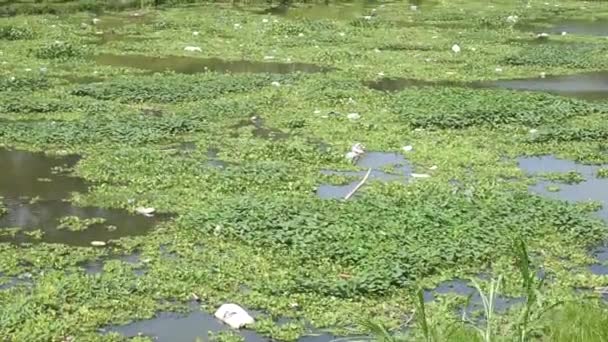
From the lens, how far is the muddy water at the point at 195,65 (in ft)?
43.2

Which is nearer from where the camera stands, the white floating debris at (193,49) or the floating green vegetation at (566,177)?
the floating green vegetation at (566,177)

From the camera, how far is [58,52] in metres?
13.6

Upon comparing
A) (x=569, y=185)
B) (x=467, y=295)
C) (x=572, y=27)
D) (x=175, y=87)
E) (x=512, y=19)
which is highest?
(x=175, y=87)

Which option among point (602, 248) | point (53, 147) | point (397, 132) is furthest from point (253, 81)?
point (602, 248)

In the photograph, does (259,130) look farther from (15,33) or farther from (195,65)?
(15,33)

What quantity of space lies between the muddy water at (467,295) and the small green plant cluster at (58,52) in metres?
9.62

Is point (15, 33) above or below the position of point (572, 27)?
above

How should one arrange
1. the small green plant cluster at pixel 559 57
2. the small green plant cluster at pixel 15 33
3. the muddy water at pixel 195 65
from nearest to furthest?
the muddy water at pixel 195 65 < the small green plant cluster at pixel 559 57 < the small green plant cluster at pixel 15 33

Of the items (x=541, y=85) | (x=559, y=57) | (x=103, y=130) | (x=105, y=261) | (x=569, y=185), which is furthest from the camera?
(x=559, y=57)

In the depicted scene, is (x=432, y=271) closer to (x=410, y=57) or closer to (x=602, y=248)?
(x=602, y=248)

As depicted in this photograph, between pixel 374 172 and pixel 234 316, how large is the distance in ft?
11.2

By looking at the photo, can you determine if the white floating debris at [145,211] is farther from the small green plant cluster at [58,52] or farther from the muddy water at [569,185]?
the small green plant cluster at [58,52]

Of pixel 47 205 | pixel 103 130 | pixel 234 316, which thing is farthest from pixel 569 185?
pixel 103 130

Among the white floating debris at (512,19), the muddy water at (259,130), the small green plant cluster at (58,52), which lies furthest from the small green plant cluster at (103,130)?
the white floating debris at (512,19)
